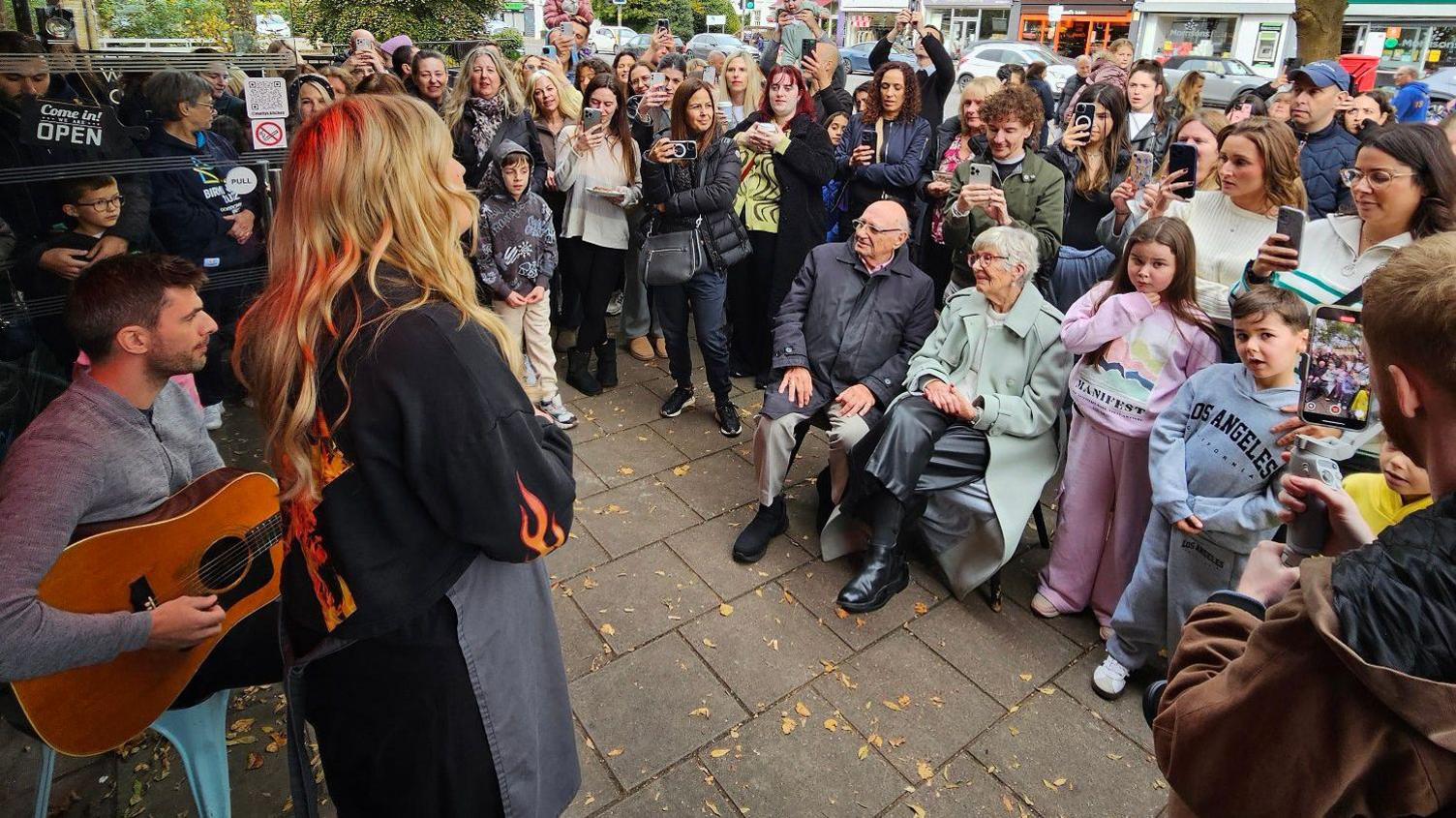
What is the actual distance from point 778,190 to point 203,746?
4.24 meters

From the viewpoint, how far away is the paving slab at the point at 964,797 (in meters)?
2.52

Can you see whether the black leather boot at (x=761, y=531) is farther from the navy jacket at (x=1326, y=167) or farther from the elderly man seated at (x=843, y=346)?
the navy jacket at (x=1326, y=167)

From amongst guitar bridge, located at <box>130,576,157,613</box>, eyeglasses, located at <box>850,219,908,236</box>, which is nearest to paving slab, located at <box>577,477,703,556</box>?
eyeglasses, located at <box>850,219,908,236</box>

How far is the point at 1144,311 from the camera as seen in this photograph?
313 cm

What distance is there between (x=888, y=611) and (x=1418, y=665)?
2.62 metres

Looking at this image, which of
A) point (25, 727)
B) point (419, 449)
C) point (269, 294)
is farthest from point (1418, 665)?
point (25, 727)

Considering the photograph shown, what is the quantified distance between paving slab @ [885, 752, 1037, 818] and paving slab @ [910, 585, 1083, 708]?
38 cm

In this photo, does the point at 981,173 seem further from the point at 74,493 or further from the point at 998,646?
the point at 74,493

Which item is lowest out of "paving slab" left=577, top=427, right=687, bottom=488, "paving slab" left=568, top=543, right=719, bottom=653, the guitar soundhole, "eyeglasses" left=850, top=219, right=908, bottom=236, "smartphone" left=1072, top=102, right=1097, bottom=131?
"paving slab" left=568, top=543, right=719, bottom=653

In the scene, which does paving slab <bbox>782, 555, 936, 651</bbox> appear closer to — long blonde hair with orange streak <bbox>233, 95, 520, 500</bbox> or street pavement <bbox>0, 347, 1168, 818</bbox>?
street pavement <bbox>0, 347, 1168, 818</bbox>

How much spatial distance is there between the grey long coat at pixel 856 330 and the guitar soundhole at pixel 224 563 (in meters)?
2.25

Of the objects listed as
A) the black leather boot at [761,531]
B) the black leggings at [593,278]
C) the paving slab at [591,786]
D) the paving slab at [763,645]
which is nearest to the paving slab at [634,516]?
the black leather boot at [761,531]

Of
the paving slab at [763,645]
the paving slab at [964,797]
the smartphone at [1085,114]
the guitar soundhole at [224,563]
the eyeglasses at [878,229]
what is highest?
the smartphone at [1085,114]

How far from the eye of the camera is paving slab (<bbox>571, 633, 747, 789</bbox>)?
2691 millimetres
